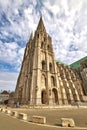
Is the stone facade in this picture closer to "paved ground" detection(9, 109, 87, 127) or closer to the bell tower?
the bell tower

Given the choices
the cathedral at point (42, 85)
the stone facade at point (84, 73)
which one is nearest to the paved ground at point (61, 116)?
the cathedral at point (42, 85)

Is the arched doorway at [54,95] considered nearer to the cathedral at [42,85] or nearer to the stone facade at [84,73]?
the cathedral at [42,85]

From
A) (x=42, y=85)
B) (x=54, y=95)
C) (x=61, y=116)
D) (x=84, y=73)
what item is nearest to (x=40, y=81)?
(x=42, y=85)

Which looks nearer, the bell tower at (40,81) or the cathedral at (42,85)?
the bell tower at (40,81)

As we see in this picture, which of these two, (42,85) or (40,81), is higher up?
(40,81)

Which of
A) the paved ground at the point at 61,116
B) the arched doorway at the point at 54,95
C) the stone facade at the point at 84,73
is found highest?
the stone facade at the point at 84,73

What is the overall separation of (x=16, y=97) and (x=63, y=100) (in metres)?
17.7

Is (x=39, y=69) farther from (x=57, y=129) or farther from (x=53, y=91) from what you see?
(x=57, y=129)

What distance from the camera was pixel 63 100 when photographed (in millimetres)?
41875

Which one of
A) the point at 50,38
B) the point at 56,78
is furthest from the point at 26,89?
the point at 50,38

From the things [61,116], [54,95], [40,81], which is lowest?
[61,116]

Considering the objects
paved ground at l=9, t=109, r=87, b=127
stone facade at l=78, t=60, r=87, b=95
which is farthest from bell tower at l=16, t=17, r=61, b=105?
stone facade at l=78, t=60, r=87, b=95

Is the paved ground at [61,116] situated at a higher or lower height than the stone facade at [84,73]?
lower

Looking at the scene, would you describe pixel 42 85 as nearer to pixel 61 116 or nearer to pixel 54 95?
pixel 54 95
